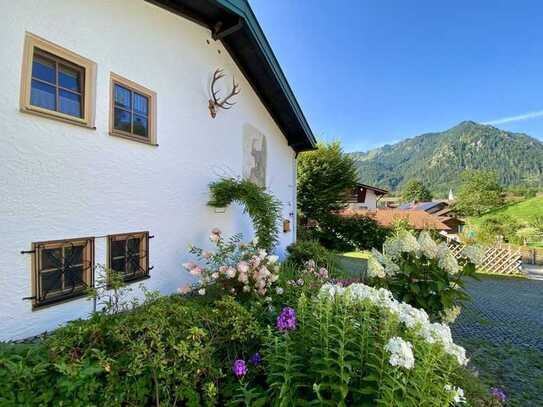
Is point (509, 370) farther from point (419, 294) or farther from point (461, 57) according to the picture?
point (461, 57)

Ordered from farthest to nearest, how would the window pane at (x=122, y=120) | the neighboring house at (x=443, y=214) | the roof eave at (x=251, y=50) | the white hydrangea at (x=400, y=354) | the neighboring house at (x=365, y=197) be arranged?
the neighboring house at (x=443, y=214) → the neighboring house at (x=365, y=197) → the roof eave at (x=251, y=50) → the window pane at (x=122, y=120) → the white hydrangea at (x=400, y=354)

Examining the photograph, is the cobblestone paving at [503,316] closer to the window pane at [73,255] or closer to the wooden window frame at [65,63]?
the window pane at [73,255]

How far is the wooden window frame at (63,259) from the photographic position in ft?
9.34

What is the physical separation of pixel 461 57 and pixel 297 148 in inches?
919

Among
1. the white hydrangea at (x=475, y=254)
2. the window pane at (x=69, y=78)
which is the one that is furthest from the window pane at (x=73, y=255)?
the white hydrangea at (x=475, y=254)

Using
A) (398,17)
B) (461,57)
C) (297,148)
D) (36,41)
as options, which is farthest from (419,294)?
(461,57)

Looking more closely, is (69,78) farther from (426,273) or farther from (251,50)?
(426,273)

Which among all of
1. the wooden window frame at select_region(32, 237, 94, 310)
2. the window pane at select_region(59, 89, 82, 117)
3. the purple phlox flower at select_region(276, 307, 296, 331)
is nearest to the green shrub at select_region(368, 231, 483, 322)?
the purple phlox flower at select_region(276, 307, 296, 331)

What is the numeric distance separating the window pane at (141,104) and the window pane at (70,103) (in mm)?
835

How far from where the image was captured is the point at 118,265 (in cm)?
374

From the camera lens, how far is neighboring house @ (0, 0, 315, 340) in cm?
275

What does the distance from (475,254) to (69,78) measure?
19.1 feet

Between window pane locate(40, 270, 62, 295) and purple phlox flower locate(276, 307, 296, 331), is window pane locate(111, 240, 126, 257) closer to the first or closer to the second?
window pane locate(40, 270, 62, 295)

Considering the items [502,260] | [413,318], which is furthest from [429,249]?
[502,260]
